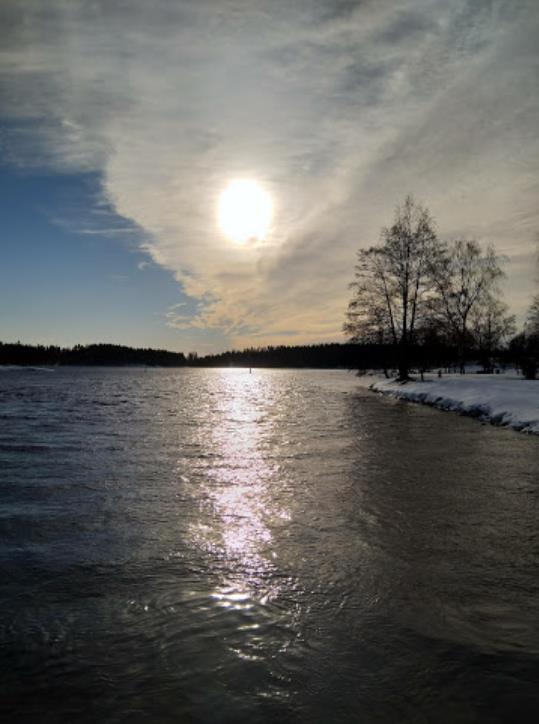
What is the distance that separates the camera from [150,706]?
11.3ft

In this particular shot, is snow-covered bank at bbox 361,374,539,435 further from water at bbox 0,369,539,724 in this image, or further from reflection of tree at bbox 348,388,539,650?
water at bbox 0,369,539,724

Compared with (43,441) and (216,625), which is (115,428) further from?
(216,625)

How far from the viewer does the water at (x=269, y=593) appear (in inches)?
140

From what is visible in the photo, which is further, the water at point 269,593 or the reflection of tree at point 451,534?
the reflection of tree at point 451,534

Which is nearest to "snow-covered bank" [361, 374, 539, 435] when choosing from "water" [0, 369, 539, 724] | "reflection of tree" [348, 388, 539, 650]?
"reflection of tree" [348, 388, 539, 650]

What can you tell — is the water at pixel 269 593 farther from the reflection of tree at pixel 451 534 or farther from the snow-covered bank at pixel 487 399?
the snow-covered bank at pixel 487 399

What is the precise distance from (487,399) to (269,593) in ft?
68.1

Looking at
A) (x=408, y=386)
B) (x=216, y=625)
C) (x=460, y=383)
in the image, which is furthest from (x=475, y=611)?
(x=408, y=386)

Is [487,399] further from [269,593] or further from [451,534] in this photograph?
[269,593]

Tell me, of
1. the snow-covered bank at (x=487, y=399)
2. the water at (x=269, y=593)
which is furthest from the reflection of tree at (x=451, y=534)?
the snow-covered bank at (x=487, y=399)

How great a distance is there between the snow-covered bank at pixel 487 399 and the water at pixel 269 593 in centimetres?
770

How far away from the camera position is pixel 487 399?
76.1 feet

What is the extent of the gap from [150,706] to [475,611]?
310cm

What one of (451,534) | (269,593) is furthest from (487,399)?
(269,593)
